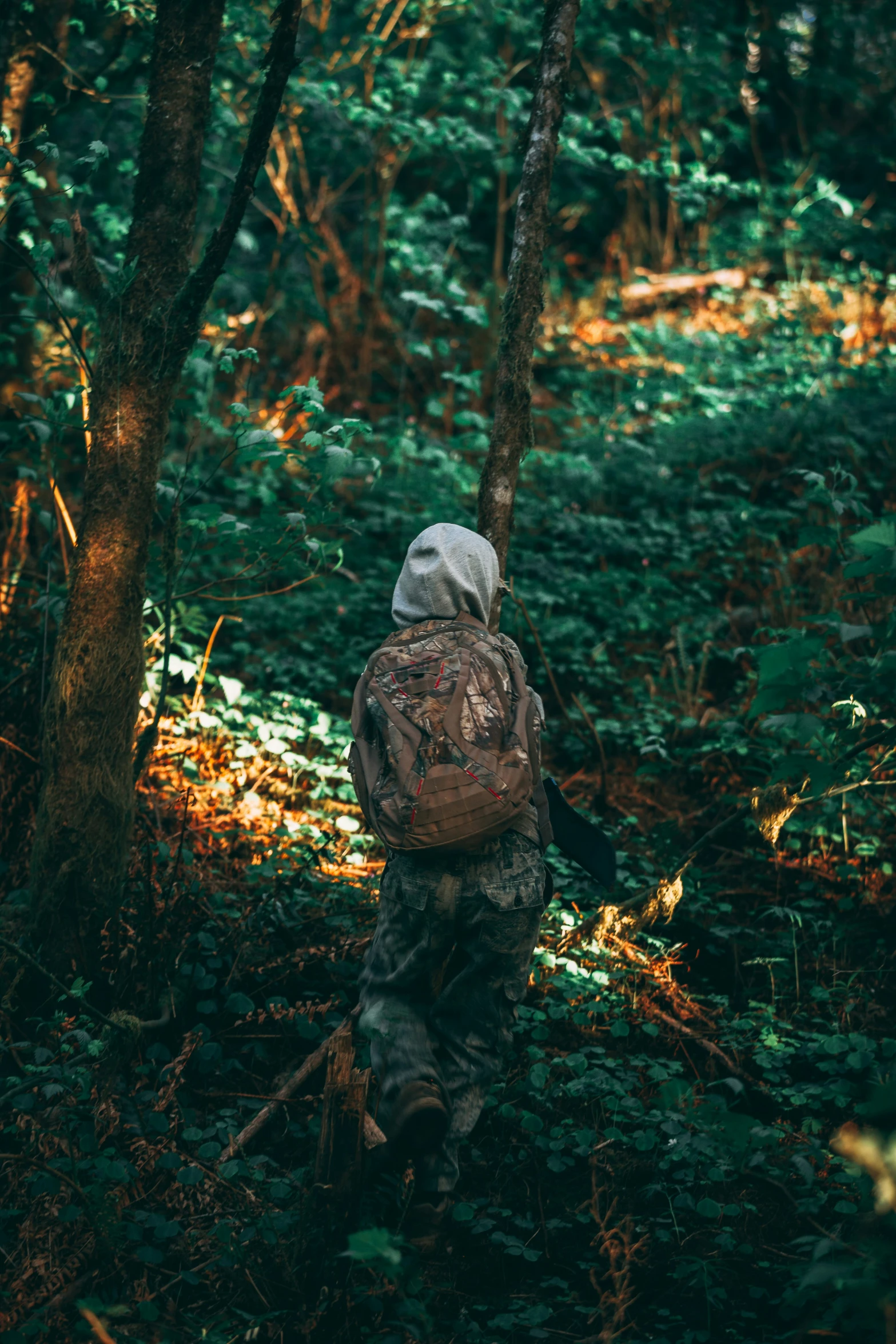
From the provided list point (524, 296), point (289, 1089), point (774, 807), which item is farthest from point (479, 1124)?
point (524, 296)

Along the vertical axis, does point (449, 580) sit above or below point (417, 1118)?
above

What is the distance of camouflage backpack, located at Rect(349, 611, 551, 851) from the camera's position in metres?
2.67

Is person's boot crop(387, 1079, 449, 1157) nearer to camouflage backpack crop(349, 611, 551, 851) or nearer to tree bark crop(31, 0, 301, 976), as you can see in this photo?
camouflage backpack crop(349, 611, 551, 851)

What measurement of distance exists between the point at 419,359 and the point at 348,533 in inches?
139

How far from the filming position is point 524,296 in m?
3.78

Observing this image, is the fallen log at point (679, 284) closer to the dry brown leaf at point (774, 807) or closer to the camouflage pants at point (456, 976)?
the dry brown leaf at point (774, 807)

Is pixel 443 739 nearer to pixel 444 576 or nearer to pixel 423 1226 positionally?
pixel 444 576

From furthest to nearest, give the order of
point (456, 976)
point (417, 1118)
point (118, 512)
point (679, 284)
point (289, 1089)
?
point (679, 284) < point (118, 512) < point (289, 1089) < point (456, 976) < point (417, 1118)

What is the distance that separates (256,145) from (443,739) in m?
2.15

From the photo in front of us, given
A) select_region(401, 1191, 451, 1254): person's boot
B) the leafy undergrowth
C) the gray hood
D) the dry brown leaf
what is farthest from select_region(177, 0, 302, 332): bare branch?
select_region(401, 1191, 451, 1254): person's boot

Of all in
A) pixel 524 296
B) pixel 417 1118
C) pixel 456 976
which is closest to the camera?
pixel 417 1118

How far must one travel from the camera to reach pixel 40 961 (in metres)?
3.29

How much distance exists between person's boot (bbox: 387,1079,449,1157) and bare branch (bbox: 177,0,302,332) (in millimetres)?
2700

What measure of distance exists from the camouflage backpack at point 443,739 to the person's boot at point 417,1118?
70 centimetres
